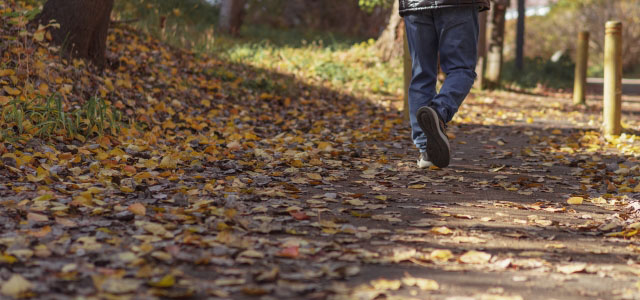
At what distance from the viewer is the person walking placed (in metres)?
4.25

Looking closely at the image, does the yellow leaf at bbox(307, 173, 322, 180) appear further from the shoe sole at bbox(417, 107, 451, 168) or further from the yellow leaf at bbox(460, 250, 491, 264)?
the yellow leaf at bbox(460, 250, 491, 264)

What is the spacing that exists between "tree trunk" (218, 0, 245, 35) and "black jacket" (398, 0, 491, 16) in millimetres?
11152

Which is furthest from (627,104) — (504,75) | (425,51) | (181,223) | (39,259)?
(39,259)

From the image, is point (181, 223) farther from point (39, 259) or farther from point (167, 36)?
point (167, 36)

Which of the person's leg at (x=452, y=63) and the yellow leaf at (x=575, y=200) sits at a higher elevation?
the person's leg at (x=452, y=63)

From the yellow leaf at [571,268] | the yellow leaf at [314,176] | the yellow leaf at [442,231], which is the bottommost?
the yellow leaf at [571,268]

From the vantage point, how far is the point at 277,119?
7.27m

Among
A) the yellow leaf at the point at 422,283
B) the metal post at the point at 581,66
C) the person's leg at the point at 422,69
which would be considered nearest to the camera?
the yellow leaf at the point at 422,283

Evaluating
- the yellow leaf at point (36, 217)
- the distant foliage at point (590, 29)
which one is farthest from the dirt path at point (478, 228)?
the distant foliage at point (590, 29)

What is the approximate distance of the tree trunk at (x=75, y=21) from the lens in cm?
662

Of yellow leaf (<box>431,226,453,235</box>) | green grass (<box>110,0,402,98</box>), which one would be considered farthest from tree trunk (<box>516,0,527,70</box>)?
yellow leaf (<box>431,226,453,235</box>)

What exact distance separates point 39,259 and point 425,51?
9.73 ft

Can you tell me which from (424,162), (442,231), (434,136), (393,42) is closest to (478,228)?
(442,231)

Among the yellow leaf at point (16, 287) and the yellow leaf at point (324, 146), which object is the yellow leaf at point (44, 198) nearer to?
the yellow leaf at point (16, 287)
